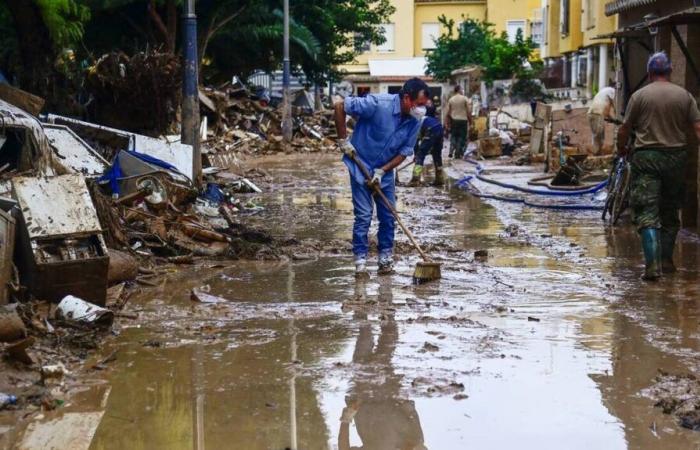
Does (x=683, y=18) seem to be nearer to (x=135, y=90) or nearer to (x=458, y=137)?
(x=135, y=90)

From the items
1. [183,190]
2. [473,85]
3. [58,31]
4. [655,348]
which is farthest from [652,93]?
[473,85]

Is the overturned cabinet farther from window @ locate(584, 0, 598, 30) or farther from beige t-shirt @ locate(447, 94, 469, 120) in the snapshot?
window @ locate(584, 0, 598, 30)

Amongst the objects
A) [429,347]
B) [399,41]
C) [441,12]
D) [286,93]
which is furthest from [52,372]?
[441,12]

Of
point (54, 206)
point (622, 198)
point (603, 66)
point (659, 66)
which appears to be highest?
point (603, 66)

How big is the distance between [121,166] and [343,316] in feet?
18.0

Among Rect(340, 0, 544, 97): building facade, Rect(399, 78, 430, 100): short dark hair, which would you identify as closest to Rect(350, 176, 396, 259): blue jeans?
Rect(399, 78, 430, 100): short dark hair

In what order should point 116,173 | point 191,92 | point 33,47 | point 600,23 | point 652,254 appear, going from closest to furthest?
point 652,254, point 116,173, point 33,47, point 191,92, point 600,23

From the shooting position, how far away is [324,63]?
41344 millimetres

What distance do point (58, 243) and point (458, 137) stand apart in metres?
20.3

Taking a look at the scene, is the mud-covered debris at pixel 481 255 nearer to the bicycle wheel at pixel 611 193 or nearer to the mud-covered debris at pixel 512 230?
the mud-covered debris at pixel 512 230

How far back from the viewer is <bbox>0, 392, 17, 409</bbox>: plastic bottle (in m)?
5.36

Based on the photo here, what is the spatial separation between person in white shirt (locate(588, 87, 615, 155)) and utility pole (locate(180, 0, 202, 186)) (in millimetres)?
7780

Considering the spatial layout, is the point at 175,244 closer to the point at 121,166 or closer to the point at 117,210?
the point at 117,210

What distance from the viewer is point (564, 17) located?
41.0m
